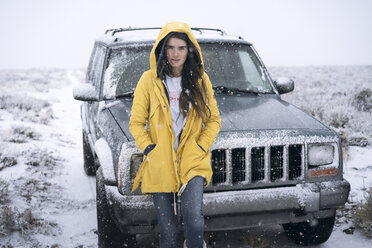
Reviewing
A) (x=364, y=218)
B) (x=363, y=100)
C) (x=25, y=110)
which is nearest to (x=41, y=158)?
(x=364, y=218)

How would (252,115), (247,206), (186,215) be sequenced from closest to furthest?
1. (186,215)
2. (247,206)
3. (252,115)

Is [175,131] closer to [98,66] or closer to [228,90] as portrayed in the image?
[228,90]

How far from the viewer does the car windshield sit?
13.1 ft

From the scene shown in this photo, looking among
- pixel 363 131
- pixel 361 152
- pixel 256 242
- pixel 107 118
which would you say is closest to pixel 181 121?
pixel 107 118

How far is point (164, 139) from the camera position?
250 cm

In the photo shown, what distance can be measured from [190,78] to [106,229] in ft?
4.56

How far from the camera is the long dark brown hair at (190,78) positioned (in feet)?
8.56

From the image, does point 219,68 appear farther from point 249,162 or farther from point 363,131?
→ point 363,131

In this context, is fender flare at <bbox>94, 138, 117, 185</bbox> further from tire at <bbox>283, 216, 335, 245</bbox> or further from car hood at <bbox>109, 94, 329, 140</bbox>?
tire at <bbox>283, 216, 335, 245</bbox>

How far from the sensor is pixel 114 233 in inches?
122

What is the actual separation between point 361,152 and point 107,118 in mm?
4850

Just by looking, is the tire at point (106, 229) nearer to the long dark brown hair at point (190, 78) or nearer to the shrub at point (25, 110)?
the long dark brown hair at point (190, 78)

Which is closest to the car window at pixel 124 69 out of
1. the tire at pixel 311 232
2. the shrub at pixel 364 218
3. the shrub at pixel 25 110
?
the tire at pixel 311 232

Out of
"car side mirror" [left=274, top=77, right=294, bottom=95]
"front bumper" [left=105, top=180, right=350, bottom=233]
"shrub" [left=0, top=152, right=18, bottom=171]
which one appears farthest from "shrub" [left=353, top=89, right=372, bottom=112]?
"shrub" [left=0, top=152, right=18, bottom=171]
